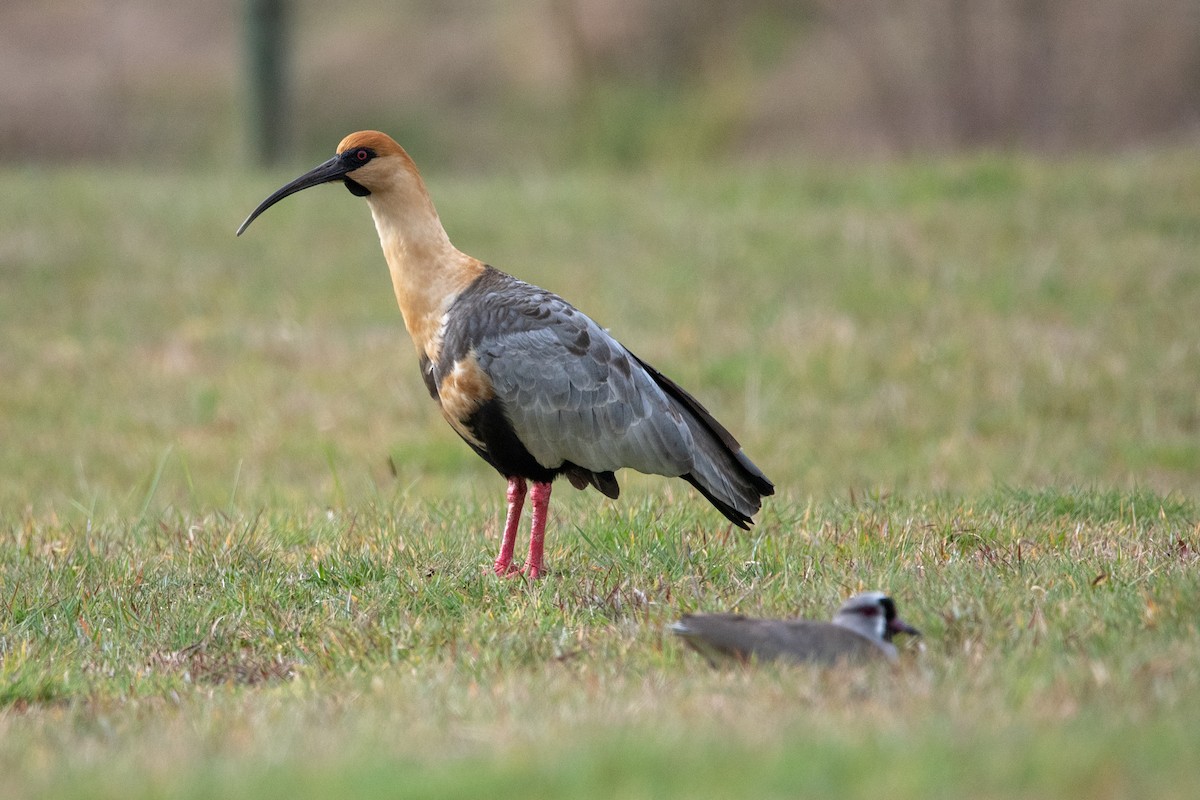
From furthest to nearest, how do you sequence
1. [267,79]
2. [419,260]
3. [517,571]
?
[267,79], [419,260], [517,571]

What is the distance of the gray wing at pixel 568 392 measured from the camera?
5703 mm

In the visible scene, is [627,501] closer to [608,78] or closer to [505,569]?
[505,569]

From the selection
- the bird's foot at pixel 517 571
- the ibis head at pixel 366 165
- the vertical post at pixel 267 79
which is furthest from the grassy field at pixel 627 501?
the vertical post at pixel 267 79

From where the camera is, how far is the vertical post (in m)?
19.4

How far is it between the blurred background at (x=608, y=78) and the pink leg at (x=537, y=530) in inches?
588

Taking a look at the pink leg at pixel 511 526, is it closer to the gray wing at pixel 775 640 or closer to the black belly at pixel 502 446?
the black belly at pixel 502 446

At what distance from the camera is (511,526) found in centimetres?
575

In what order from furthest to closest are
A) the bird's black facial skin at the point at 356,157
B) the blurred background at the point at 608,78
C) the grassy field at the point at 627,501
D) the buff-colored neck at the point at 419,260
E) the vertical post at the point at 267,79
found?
1. the blurred background at the point at 608,78
2. the vertical post at the point at 267,79
3. the bird's black facial skin at the point at 356,157
4. the buff-colored neck at the point at 419,260
5. the grassy field at the point at 627,501

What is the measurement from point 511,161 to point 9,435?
15051 mm

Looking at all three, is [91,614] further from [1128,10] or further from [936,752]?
[1128,10]

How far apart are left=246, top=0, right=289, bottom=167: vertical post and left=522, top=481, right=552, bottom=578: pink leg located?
14692mm

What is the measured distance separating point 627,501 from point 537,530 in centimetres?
125

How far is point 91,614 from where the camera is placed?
16.8ft

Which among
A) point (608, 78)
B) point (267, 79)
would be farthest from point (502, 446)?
point (608, 78)
